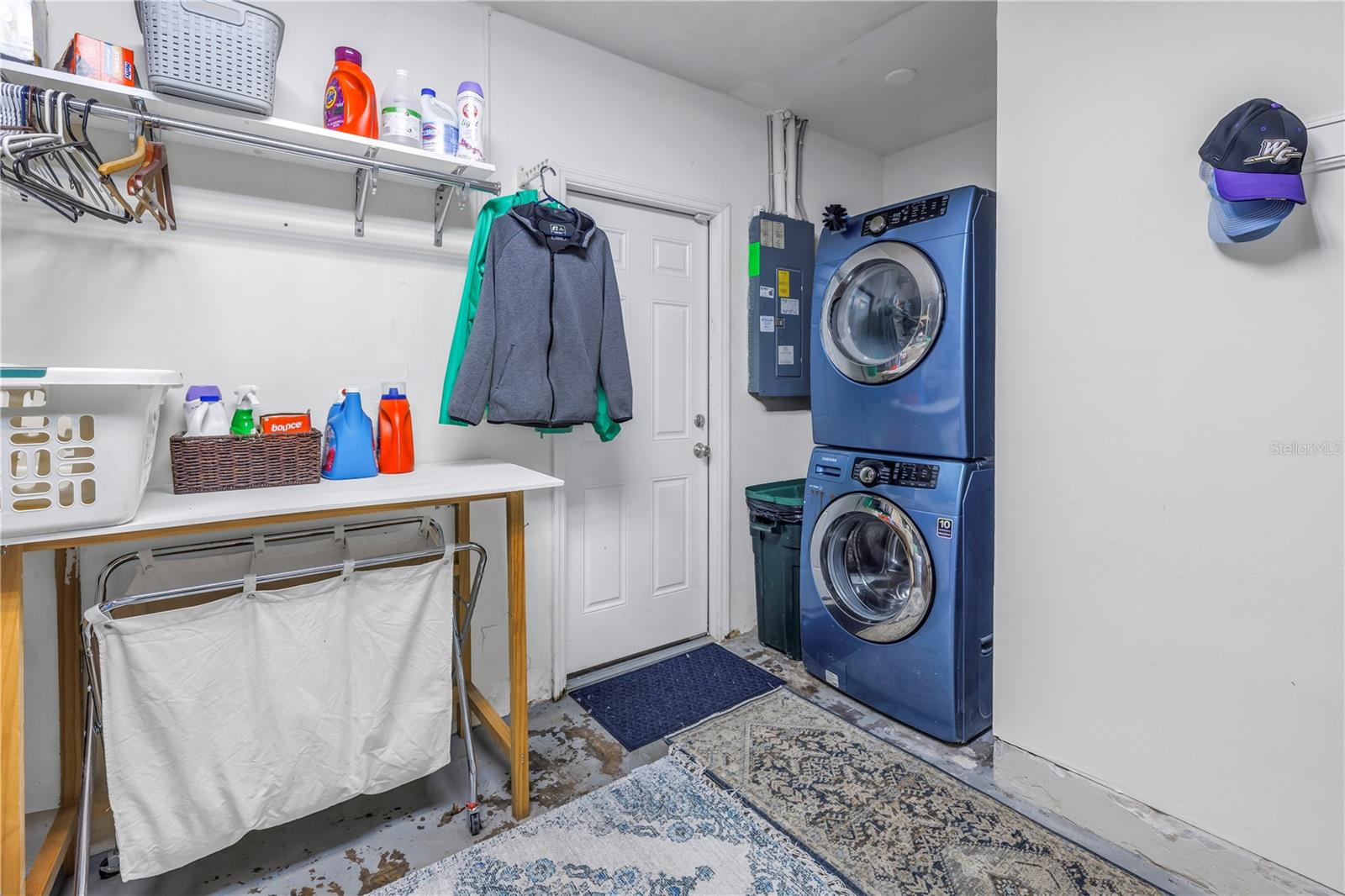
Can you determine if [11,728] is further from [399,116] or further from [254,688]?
[399,116]

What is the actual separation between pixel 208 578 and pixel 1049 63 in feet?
8.64

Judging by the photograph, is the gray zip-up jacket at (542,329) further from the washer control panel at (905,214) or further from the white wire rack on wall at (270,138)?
the washer control panel at (905,214)

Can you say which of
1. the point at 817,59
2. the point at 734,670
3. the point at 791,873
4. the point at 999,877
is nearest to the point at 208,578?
the point at 791,873

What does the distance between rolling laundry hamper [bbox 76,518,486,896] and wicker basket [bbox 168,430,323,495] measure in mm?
245

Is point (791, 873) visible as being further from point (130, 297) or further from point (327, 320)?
point (130, 297)

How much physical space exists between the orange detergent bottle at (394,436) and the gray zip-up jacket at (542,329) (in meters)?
0.17

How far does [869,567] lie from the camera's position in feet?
7.86

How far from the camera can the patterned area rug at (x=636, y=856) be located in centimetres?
149

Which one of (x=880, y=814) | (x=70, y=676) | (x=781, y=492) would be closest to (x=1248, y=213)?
(x=880, y=814)

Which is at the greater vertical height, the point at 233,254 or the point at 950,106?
the point at 950,106

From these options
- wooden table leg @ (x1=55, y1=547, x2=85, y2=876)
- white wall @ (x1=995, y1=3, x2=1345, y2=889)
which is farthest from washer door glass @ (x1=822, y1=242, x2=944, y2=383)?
wooden table leg @ (x1=55, y1=547, x2=85, y2=876)

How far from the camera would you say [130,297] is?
1.64 metres

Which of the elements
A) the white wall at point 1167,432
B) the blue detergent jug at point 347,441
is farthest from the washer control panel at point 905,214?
the blue detergent jug at point 347,441

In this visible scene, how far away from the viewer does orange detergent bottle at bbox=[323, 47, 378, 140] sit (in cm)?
172
